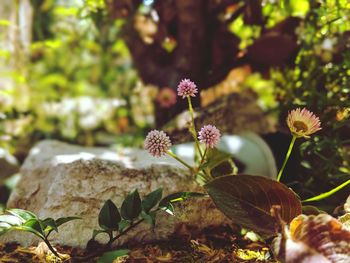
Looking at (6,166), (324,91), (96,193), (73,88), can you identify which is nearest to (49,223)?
(96,193)

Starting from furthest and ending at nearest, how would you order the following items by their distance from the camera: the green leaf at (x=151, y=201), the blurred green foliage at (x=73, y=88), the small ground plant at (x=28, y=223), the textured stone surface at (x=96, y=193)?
the blurred green foliage at (x=73, y=88) < the textured stone surface at (x=96, y=193) < the green leaf at (x=151, y=201) < the small ground plant at (x=28, y=223)

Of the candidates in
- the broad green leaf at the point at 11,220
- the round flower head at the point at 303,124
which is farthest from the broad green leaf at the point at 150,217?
the round flower head at the point at 303,124

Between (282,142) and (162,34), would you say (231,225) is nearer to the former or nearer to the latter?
(282,142)

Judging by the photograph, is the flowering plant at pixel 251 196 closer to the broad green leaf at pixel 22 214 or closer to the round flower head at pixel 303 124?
the round flower head at pixel 303 124

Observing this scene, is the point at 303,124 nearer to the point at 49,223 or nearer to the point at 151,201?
the point at 151,201

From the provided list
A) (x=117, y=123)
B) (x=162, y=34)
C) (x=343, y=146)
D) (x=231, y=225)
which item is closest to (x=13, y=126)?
(x=117, y=123)
